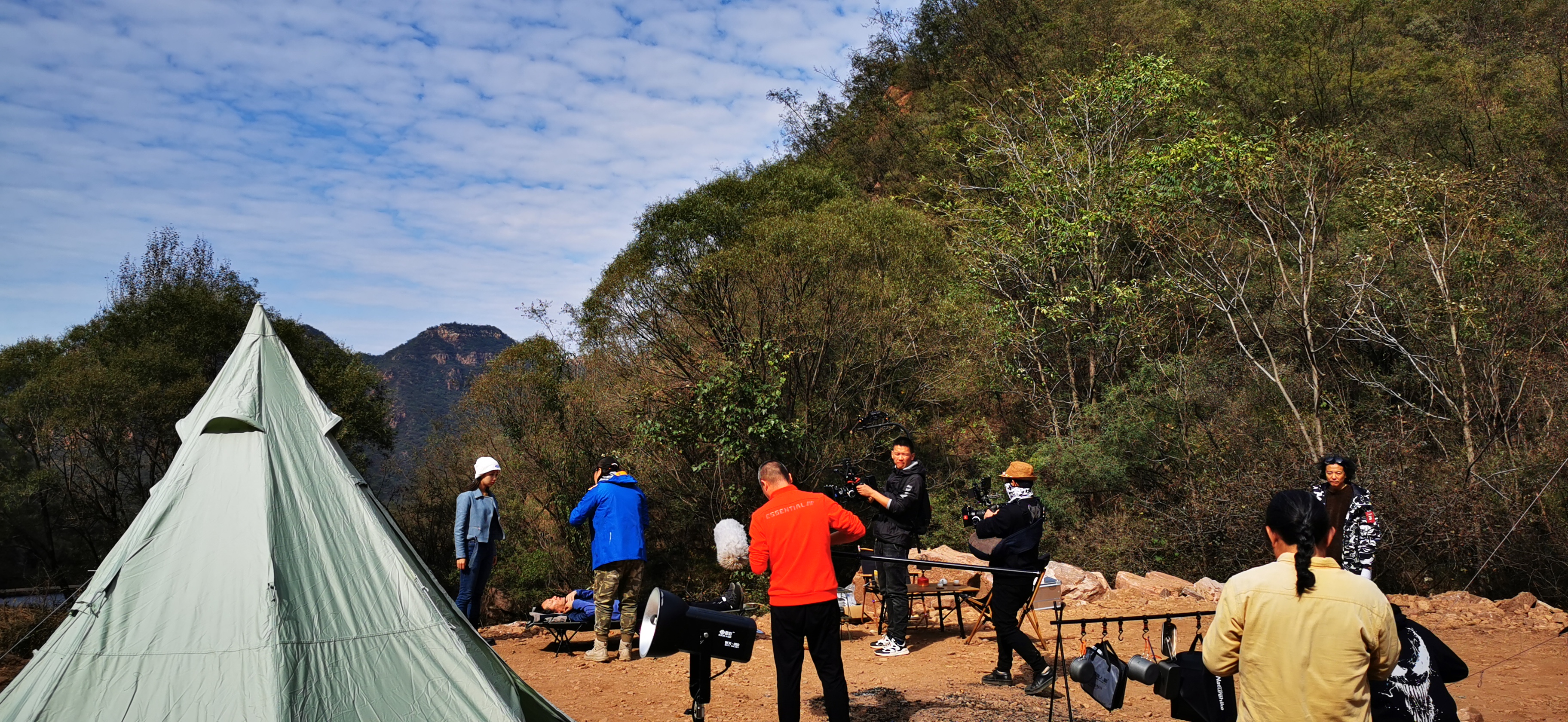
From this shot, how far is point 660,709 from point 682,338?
7.85 m

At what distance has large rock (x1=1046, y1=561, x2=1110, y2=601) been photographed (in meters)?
9.50

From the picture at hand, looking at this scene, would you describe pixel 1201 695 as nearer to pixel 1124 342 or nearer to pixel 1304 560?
pixel 1304 560

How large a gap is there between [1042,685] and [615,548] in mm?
3439

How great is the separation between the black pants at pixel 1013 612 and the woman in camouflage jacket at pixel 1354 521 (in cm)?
182

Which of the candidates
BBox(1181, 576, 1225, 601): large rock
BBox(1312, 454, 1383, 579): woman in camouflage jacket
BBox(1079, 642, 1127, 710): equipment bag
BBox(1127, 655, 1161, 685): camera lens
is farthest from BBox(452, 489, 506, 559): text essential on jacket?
BBox(1181, 576, 1225, 601): large rock

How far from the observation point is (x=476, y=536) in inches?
307

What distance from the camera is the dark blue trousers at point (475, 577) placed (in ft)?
25.3

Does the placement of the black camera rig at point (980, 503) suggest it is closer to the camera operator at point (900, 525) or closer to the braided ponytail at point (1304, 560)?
the camera operator at point (900, 525)

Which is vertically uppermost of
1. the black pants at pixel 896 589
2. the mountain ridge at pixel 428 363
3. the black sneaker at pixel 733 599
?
the mountain ridge at pixel 428 363

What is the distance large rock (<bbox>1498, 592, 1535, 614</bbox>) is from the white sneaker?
5.56m

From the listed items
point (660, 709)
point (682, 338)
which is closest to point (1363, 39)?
point (682, 338)

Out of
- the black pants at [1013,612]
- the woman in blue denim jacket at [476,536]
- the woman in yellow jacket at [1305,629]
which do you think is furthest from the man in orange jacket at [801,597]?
the woman in blue denim jacket at [476,536]

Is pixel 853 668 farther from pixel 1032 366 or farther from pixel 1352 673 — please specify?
pixel 1032 366

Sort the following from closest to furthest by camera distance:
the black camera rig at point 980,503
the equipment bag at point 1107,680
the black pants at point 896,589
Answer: the equipment bag at point 1107,680 < the black camera rig at point 980,503 < the black pants at point 896,589
